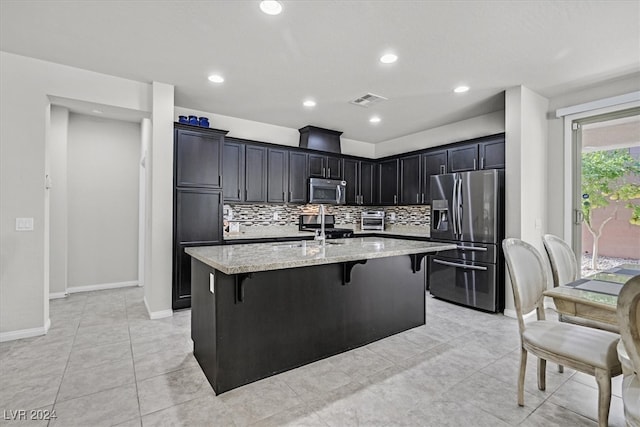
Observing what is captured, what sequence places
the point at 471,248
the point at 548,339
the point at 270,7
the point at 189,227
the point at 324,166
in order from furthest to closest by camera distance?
1. the point at 324,166
2. the point at 471,248
3. the point at 189,227
4. the point at 270,7
5. the point at 548,339

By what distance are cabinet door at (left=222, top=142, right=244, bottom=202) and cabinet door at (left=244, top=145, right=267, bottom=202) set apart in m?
0.08

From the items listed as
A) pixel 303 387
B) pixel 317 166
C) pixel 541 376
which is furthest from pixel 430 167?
pixel 303 387

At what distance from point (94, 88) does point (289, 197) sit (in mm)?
2888

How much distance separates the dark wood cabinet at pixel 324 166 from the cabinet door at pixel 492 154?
240 cm

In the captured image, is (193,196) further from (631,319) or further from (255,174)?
(631,319)

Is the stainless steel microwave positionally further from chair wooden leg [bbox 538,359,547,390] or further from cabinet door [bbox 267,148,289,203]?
chair wooden leg [bbox 538,359,547,390]

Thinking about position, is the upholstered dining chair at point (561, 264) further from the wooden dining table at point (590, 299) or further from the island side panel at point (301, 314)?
the island side panel at point (301, 314)

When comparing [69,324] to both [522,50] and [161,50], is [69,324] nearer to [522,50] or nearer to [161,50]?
[161,50]

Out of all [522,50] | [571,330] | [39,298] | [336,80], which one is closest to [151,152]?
[39,298]

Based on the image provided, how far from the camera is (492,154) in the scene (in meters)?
4.14

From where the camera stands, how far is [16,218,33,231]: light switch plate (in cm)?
303

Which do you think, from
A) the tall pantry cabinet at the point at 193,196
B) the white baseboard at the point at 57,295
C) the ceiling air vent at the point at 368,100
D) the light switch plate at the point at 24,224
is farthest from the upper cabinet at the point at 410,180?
the white baseboard at the point at 57,295

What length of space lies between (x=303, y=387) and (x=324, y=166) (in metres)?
4.02

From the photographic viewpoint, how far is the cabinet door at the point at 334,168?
222 inches
